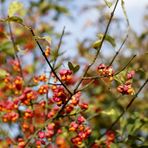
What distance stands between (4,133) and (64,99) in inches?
33.3

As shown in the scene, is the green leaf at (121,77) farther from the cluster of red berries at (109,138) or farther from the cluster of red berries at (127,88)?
the cluster of red berries at (109,138)

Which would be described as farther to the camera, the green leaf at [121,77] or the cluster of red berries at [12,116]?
the cluster of red berries at [12,116]

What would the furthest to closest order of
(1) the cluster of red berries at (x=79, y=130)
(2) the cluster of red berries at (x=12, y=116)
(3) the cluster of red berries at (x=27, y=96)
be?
1. (2) the cluster of red berries at (x=12, y=116)
2. (3) the cluster of red berries at (x=27, y=96)
3. (1) the cluster of red berries at (x=79, y=130)

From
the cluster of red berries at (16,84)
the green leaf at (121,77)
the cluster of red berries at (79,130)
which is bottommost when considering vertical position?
the cluster of red berries at (79,130)

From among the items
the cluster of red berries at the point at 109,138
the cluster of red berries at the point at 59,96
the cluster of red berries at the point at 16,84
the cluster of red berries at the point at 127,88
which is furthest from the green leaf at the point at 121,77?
the cluster of red berries at the point at 16,84

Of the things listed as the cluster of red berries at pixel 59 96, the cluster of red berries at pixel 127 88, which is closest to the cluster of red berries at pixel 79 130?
the cluster of red berries at pixel 59 96

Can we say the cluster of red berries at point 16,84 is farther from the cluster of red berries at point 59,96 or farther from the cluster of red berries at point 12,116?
the cluster of red berries at point 59,96

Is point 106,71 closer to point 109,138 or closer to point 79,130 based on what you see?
point 79,130

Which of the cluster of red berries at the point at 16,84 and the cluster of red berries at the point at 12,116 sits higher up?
the cluster of red berries at the point at 16,84

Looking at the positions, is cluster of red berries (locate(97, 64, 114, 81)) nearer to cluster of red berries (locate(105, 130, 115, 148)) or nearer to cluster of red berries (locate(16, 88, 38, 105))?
cluster of red berries (locate(16, 88, 38, 105))

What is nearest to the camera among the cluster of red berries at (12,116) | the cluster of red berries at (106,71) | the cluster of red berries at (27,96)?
the cluster of red berries at (106,71)

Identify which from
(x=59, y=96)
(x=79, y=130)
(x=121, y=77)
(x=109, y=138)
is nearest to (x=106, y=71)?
(x=121, y=77)

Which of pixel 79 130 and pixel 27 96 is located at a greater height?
pixel 27 96

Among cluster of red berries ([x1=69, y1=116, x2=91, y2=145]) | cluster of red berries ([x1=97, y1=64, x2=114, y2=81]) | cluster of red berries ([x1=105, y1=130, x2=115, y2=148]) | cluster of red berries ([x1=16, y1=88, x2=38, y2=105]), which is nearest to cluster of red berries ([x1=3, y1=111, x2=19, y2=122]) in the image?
cluster of red berries ([x1=16, y1=88, x2=38, y2=105])
